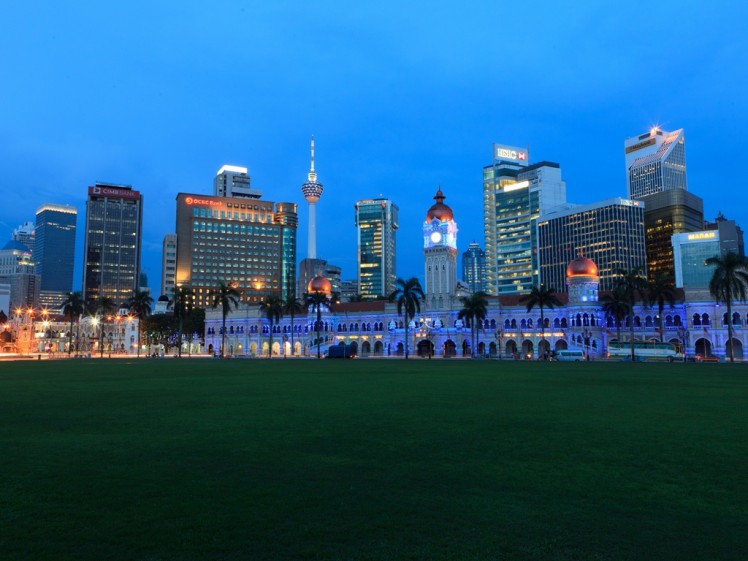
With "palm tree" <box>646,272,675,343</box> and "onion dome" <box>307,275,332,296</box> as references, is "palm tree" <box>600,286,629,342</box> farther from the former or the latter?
"onion dome" <box>307,275,332,296</box>

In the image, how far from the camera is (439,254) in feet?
428

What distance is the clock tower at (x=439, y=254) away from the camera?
129000 millimetres

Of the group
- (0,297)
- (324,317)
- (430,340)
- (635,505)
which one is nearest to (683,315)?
(430,340)

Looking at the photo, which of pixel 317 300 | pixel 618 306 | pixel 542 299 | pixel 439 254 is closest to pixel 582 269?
pixel 542 299

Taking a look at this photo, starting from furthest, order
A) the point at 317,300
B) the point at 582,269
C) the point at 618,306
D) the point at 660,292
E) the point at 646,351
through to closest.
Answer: the point at 317,300
the point at 582,269
the point at 618,306
the point at 660,292
the point at 646,351

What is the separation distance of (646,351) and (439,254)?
5219cm

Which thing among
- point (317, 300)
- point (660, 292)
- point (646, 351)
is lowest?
point (646, 351)

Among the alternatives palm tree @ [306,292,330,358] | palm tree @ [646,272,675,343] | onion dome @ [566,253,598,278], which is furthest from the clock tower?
palm tree @ [646,272,675,343]

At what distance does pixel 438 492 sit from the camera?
10.7 m

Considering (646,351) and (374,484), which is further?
(646,351)

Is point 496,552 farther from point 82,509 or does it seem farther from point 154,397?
point 154,397

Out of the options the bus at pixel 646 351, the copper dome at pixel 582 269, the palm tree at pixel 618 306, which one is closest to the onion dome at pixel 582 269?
the copper dome at pixel 582 269

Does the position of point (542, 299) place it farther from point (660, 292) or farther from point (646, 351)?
point (646, 351)

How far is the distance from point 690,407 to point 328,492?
18.3 meters
